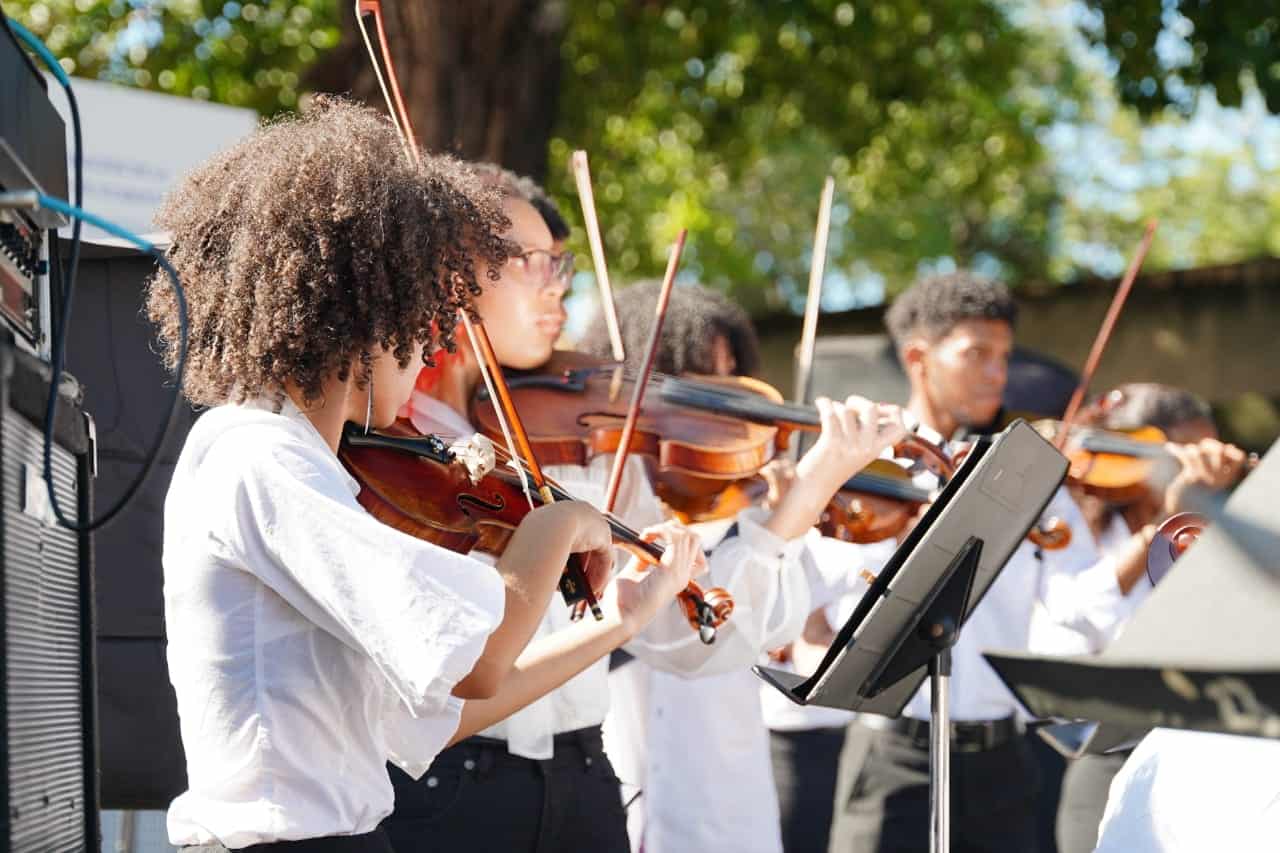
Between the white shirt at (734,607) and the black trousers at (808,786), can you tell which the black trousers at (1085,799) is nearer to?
the black trousers at (808,786)

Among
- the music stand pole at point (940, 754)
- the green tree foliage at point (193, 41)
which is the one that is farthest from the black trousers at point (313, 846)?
the green tree foliage at point (193, 41)

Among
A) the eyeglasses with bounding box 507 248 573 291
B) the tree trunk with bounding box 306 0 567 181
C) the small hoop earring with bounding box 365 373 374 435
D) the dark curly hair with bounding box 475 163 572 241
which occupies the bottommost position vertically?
the small hoop earring with bounding box 365 373 374 435

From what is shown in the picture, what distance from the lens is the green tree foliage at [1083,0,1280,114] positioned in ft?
19.9

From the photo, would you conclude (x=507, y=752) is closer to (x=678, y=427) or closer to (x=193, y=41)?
(x=678, y=427)

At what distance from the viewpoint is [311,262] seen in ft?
6.05

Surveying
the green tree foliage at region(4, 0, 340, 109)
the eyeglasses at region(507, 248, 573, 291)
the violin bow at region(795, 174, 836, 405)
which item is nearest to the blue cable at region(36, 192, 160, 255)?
the eyeglasses at region(507, 248, 573, 291)

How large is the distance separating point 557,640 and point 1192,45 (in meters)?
5.16

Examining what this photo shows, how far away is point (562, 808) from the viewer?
2574mm

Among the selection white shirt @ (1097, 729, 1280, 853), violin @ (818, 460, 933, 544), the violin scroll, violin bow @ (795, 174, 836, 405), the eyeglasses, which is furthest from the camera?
the violin scroll

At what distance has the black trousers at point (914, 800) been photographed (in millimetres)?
3855

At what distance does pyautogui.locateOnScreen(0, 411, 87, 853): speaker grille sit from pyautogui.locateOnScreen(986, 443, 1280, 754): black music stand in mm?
965

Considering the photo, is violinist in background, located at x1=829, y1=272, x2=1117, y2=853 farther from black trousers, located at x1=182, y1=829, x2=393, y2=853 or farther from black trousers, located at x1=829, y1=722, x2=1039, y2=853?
black trousers, located at x1=182, y1=829, x2=393, y2=853

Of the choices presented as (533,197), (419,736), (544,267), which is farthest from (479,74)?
(419,736)

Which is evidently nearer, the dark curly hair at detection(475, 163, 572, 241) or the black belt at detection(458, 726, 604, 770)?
the black belt at detection(458, 726, 604, 770)
